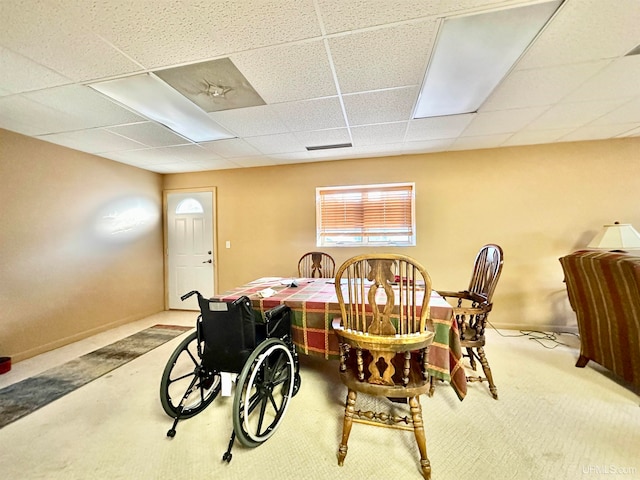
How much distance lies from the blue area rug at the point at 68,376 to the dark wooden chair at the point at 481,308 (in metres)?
3.06

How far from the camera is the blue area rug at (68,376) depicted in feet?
6.28

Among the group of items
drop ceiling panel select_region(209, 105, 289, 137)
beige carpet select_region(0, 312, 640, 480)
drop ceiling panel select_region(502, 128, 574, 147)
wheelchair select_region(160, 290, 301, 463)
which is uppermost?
drop ceiling panel select_region(502, 128, 574, 147)

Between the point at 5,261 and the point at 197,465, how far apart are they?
293cm

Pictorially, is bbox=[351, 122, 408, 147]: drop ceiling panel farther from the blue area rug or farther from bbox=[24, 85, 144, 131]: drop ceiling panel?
the blue area rug

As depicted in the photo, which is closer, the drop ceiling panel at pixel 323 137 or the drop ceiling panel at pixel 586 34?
the drop ceiling panel at pixel 586 34

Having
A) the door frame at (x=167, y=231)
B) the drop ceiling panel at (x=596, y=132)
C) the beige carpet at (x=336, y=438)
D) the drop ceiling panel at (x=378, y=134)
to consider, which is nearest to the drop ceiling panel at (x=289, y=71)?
the drop ceiling panel at (x=378, y=134)

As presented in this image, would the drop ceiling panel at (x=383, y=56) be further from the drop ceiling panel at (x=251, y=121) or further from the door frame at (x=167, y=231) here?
the door frame at (x=167, y=231)

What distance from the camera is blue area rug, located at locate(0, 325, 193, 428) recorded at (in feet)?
6.28

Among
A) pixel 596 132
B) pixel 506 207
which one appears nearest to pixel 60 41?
pixel 506 207

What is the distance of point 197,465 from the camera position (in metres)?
1.38

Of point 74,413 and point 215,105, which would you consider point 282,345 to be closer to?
point 74,413

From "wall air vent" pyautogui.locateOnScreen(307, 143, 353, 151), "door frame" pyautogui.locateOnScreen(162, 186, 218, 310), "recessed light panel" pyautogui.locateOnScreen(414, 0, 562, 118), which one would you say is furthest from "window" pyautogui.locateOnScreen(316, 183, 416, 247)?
"door frame" pyautogui.locateOnScreen(162, 186, 218, 310)

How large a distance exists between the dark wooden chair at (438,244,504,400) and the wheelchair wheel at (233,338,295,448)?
1.19 meters

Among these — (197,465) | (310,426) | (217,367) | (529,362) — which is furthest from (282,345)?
(529,362)
